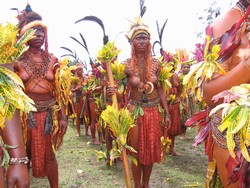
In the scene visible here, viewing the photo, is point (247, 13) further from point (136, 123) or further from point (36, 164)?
point (36, 164)

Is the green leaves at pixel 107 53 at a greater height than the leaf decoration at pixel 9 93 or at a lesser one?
greater

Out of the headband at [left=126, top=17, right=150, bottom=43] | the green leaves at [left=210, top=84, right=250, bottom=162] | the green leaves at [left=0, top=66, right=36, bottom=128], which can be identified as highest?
the headband at [left=126, top=17, right=150, bottom=43]

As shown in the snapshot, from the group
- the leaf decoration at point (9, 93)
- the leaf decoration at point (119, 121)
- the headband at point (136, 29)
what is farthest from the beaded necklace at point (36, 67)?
the leaf decoration at point (9, 93)

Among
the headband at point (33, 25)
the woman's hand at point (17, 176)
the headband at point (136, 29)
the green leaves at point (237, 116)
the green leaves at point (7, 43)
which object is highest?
the headband at point (136, 29)

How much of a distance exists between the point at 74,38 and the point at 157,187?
2.36 m

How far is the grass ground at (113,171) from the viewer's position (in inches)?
183

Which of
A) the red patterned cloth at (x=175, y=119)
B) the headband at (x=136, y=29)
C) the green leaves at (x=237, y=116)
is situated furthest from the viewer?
the red patterned cloth at (x=175, y=119)

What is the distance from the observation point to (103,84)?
5.49 metres

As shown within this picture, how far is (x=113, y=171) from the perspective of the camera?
5.21 m

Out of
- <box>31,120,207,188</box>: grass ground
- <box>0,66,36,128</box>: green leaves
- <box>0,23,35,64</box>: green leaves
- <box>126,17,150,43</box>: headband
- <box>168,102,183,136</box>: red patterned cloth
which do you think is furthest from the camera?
<box>168,102,183,136</box>: red patterned cloth

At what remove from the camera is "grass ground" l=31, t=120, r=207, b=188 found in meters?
4.65

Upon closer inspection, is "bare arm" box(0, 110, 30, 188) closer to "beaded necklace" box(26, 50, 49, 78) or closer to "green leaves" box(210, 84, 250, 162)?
"green leaves" box(210, 84, 250, 162)

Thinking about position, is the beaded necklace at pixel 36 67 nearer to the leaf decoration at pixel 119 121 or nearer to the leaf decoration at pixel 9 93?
the leaf decoration at pixel 119 121

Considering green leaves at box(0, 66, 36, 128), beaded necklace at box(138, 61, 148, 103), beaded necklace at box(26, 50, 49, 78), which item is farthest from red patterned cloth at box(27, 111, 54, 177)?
green leaves at box(0, 66, 36, 128)
